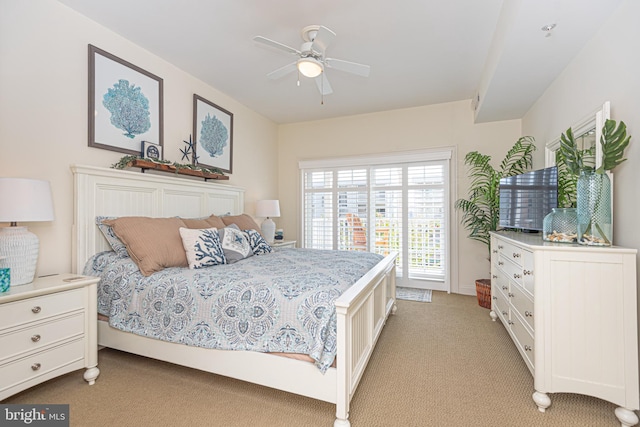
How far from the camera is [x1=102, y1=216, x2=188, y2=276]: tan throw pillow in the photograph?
2182mm

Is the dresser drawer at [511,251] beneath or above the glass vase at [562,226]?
beneath

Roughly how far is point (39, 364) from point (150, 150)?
189 centimetres

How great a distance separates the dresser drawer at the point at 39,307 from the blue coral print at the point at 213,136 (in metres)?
2.22

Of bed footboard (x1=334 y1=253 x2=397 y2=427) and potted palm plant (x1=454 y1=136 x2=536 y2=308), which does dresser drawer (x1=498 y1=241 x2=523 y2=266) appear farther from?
bed footboard (x1=334 y1=253 x2=397 y2=427)

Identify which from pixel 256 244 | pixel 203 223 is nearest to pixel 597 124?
pixel 256 244

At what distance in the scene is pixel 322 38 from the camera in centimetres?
225

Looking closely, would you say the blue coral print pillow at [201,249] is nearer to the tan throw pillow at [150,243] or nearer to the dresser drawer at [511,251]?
the tan throw pillow at [150,243]

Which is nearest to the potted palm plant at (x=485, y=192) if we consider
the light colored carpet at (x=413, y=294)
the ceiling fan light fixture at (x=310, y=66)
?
the light colored carpet at (x=413, y=294)

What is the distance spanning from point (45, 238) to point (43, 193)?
53cm

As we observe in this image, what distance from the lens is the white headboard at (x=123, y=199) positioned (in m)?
2.31

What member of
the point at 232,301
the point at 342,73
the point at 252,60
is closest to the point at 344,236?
the point at 342,73

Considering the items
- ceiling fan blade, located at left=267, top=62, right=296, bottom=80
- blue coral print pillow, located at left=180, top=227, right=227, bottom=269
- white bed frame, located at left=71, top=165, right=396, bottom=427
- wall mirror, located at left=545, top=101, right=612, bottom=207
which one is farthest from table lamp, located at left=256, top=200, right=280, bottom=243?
wall mirror, located at left=545, top=101, right=612, bottom=207

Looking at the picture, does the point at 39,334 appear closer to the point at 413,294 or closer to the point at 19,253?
the point at 19,253

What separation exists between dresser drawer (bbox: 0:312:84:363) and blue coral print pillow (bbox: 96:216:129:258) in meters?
0.55
